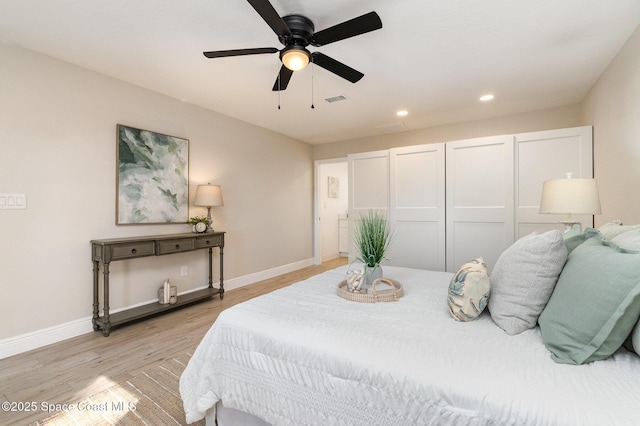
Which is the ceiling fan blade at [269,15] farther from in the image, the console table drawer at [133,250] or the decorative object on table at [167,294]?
the decorative object on table at [167,294]

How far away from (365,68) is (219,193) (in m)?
2.21

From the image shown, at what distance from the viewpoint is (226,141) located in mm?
4027

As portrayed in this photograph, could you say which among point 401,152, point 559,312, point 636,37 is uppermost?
point 636,37

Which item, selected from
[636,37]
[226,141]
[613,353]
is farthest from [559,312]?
[226,141]

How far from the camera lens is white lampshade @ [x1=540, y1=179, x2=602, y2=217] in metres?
2.12

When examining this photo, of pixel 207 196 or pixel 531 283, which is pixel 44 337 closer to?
pixel 207 196

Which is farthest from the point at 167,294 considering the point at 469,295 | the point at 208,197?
the point at 469,295

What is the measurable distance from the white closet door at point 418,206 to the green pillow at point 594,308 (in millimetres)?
2626

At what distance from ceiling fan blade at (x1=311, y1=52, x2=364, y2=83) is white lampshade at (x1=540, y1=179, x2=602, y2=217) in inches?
69.6

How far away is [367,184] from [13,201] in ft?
12.1

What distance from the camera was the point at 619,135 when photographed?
236 centimetres

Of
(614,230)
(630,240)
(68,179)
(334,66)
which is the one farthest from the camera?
(68,179)

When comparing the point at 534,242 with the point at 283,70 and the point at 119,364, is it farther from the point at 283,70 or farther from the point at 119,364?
the point at 119,364

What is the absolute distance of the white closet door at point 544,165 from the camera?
119 inches
